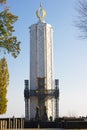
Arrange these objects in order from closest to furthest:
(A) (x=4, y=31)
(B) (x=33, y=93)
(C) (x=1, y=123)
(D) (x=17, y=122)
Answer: (A) (x=4, y=31)
(C) (x=1, y=123)
(D) (x=17, y=122)
(B) (x=33, y=93)

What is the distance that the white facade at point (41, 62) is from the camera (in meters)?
87.7

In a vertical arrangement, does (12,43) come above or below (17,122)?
above

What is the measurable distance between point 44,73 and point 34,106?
729 centimetres

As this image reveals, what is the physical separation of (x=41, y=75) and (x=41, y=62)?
9.09 feet

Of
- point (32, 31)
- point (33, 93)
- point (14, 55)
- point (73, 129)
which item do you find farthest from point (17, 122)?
point (32, 31)

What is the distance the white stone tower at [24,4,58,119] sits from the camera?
285 feet

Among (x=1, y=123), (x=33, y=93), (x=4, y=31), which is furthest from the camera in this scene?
(x=33, y=93)

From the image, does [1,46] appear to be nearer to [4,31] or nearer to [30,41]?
[4,31]

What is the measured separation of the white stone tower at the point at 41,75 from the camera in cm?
8688

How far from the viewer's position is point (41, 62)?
8819cm

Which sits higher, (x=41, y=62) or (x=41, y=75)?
(x=41, y=62)

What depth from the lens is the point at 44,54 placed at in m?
88.7

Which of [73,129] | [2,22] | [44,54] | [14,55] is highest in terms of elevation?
[44,54]

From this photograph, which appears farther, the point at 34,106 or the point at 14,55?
the point at 34,106
